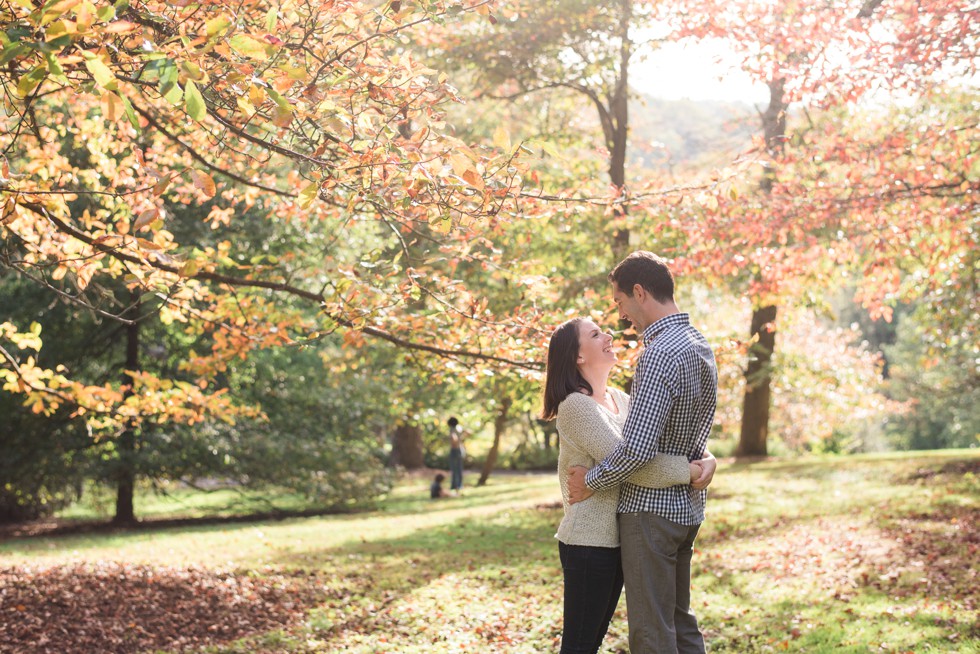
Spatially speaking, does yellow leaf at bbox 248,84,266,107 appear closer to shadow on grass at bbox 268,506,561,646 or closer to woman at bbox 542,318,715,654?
woman at bbox 542,318,715,654

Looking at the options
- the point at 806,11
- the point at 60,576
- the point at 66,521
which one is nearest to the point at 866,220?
the point at 806,11

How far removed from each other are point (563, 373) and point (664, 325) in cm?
44

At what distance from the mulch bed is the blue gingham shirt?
444 cm

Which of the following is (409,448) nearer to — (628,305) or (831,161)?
(831,161)

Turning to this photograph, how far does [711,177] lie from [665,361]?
109 inches

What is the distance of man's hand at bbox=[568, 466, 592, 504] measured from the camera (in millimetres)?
3404

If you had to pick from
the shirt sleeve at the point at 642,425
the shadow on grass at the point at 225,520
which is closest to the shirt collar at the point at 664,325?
the shirt sleeve at the point at 642,425

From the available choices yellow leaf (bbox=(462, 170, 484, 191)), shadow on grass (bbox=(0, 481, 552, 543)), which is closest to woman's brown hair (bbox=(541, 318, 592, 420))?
yellow leaf (bbox=(462, 170, 484, 191))

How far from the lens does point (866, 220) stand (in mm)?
8539

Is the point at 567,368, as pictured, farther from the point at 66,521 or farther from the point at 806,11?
the point at 66,521

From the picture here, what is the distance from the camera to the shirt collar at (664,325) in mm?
3445

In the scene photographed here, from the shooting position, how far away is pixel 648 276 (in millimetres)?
3504

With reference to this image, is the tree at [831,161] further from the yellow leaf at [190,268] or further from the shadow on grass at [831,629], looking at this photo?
the yellow leaf at [190,268]

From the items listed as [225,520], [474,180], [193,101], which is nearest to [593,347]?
[474,180]
